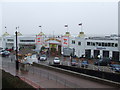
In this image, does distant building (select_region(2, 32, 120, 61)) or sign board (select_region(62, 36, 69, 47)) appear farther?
sign board (select_region(62, 36, 69, 47))

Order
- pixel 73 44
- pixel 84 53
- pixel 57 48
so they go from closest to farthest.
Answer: pixel 84 53 → pixel 73 44 → pixel 57 48

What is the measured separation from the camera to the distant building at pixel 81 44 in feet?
103

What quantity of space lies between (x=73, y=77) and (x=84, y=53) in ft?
71.1

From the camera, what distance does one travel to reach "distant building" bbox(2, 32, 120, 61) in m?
31.3

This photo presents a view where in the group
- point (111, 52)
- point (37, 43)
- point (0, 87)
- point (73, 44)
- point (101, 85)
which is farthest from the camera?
point (37, 43)

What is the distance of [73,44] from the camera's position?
3753 centimetres

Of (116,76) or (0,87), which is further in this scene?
(116,76)

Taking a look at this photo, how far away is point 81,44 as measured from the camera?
35.6 meters

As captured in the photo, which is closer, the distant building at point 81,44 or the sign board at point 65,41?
the distant building at point 81,44

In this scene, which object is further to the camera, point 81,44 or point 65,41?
point 65,41

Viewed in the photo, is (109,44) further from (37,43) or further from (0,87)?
(0,87)

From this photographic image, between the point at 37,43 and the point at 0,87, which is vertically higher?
the point at 37,43

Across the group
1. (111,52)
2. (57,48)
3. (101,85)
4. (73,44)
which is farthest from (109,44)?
(101,85)

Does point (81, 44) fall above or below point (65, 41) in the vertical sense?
below
